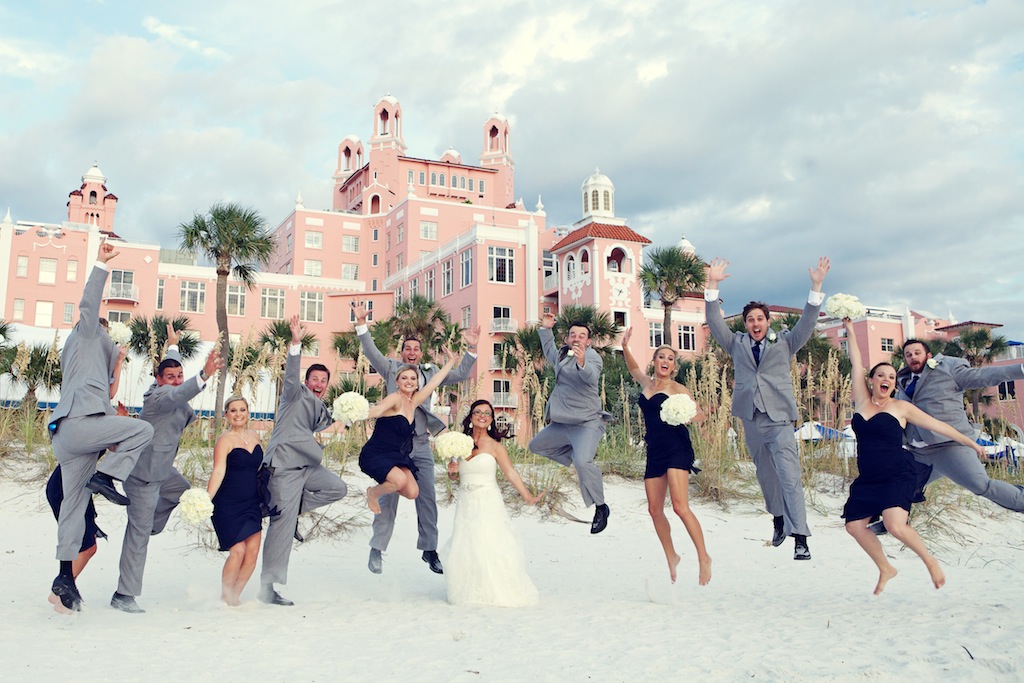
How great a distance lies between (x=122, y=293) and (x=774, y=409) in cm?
4639

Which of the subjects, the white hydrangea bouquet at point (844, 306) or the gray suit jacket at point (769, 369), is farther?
the white hydrangea bouquet at point (844, 306)

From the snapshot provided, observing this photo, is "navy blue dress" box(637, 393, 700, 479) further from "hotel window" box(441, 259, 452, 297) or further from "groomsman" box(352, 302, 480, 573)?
"hotel window" box(441, 259, 452, 297)

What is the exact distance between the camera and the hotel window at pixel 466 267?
4450cm

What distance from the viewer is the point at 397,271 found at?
56.4 metres

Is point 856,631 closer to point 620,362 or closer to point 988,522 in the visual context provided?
point 988,522

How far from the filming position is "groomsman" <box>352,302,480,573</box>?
8383 mm

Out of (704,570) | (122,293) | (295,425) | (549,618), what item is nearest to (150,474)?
(295,425)

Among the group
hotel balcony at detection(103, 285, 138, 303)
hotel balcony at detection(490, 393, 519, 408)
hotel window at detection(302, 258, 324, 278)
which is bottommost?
hotel balcony at detection(490, 393, 519, 408)

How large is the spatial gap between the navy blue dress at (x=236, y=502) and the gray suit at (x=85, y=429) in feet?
2.44

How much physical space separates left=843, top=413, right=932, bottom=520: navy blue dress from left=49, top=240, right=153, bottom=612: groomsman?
5.82 m

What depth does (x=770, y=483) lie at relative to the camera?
7.52 m

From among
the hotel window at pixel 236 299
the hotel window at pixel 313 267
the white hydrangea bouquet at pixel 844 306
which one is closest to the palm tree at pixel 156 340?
the hotel window at pixel 236 299

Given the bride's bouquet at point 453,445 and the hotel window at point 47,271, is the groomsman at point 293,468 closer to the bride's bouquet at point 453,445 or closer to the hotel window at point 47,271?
the bride's bouquet at point 453,445

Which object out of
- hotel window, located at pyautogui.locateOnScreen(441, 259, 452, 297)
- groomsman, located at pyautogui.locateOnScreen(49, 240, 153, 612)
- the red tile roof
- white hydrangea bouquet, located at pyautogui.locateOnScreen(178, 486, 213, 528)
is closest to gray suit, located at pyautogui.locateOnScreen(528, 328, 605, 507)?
white hydrangea bouquet, located at pyautogui.locateOnScreen(178, 486, 213, 528)
